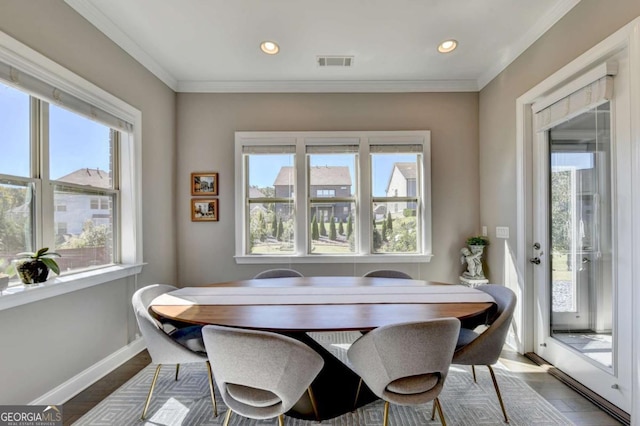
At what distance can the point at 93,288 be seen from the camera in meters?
2.22

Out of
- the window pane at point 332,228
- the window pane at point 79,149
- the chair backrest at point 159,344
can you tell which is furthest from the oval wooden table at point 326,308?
the window pane at point 79,149

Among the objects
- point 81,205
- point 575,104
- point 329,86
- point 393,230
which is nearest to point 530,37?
point 575,104

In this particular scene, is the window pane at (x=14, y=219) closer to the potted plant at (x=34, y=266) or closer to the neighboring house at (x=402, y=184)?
the potted plant at (x=34, y=266)

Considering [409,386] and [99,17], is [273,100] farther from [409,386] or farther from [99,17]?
[409,386]

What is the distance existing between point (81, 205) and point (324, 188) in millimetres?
2322

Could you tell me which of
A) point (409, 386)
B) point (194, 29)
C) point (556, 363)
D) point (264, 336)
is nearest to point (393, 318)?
point (409, 386)

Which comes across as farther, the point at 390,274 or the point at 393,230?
the point at 393,230

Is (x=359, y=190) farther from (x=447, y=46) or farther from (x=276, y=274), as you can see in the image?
(x=447, y=46)

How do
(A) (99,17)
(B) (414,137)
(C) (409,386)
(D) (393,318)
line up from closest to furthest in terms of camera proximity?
(C) (409,386) → (D) (393,318) → (A) (99,17) → (B) (414,137)

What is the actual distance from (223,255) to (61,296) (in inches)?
62.2

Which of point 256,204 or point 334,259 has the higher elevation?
point 256,204

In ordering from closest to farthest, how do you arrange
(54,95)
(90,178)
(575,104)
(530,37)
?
(54,95)
(575,104)
(90,178)
(530,37)

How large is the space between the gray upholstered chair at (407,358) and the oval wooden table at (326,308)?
126 millimetres

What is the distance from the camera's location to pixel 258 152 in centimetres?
338
